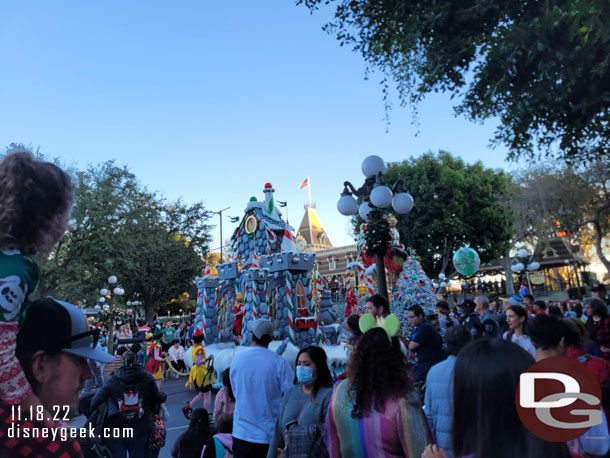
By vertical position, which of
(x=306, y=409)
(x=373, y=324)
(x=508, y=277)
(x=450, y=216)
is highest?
(x=450, y=216)

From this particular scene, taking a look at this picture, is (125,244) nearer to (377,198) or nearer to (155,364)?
(155,364)

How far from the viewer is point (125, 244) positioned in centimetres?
2430

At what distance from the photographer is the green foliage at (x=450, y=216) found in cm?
2817

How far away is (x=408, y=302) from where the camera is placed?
12.6m

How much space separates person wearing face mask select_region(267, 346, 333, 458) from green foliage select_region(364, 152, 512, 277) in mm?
25818

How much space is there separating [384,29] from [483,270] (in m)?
37.6

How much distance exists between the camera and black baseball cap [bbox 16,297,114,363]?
1313mm

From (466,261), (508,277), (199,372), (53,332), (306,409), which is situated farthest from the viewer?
(508,277)

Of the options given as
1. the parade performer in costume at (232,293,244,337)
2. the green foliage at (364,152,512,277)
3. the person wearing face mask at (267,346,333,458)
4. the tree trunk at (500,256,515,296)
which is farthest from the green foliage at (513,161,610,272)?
the person wearing face mask at (267,346,333,458)

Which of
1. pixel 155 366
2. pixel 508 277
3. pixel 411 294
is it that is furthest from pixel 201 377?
pixel 508 277

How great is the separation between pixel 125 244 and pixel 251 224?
544 inches

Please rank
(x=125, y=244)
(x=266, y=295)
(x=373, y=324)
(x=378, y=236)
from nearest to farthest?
(x=373, y=324)
(x=378, y=236)
(x=266, y=295)
(x=125, y=244)

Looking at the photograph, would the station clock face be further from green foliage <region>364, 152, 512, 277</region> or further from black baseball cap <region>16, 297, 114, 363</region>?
green foliage <region>364, 152, 512, 277</region>

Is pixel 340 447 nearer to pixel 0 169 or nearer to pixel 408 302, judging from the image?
pixel 0 169
